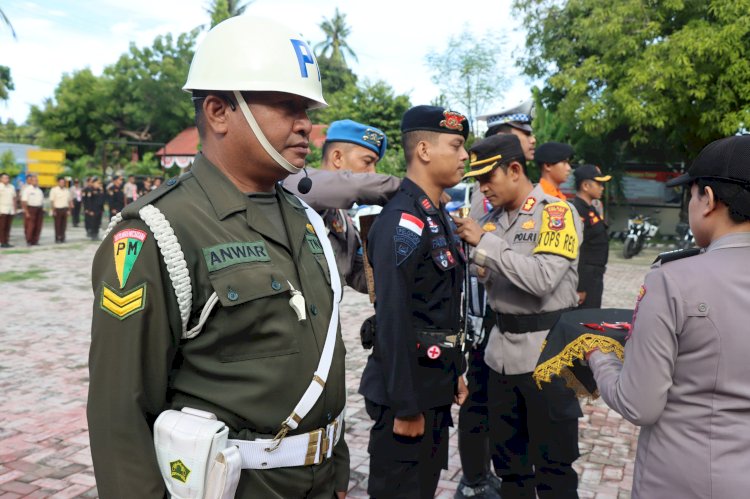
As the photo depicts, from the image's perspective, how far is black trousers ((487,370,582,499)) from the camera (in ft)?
10.8

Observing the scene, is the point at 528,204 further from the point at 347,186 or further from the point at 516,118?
the point at 516,118

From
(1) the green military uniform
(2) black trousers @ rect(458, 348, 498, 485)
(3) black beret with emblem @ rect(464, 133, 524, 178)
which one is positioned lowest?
(2) black trousers @ rect(458, 348, 498, 485)

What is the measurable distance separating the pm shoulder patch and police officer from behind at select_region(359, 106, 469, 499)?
0.48 meters

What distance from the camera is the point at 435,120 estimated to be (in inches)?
131

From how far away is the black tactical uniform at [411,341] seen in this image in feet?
9.71

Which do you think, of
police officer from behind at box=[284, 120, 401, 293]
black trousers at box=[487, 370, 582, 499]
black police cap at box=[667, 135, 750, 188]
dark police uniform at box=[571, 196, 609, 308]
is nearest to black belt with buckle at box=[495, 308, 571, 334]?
black trousers at box=[487, 370, 582, 499]

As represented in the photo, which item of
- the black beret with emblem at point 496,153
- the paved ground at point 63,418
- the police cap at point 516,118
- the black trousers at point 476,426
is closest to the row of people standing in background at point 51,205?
the paved ground at point 63,418

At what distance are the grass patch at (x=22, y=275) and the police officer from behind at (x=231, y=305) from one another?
1233 cm

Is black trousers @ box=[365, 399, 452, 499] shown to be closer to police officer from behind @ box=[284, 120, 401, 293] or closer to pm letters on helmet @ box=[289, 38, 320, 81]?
police officer from behind @ box=[284, 120, 401, 293]

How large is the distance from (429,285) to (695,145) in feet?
70.9

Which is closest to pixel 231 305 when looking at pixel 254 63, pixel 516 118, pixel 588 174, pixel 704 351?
pixel 254 63

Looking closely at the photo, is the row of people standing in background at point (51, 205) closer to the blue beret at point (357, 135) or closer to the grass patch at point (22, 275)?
the grass patch at point (22, 275)

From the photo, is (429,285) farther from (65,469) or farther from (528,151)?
(65,469)

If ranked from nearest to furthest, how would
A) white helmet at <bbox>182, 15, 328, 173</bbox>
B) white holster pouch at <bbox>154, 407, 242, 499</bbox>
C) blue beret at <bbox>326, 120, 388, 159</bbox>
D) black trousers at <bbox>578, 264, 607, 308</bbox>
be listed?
white holster pouch at <bbox>154, 407, 242, 499</bbox>, white helmet at <bbox>182, 15, 328, 173</bbox>, blue beret at <bbox>326, 120, 388, 159</bbox>, black trousers at <bbox>578, 264, 607, 308</bbox>
